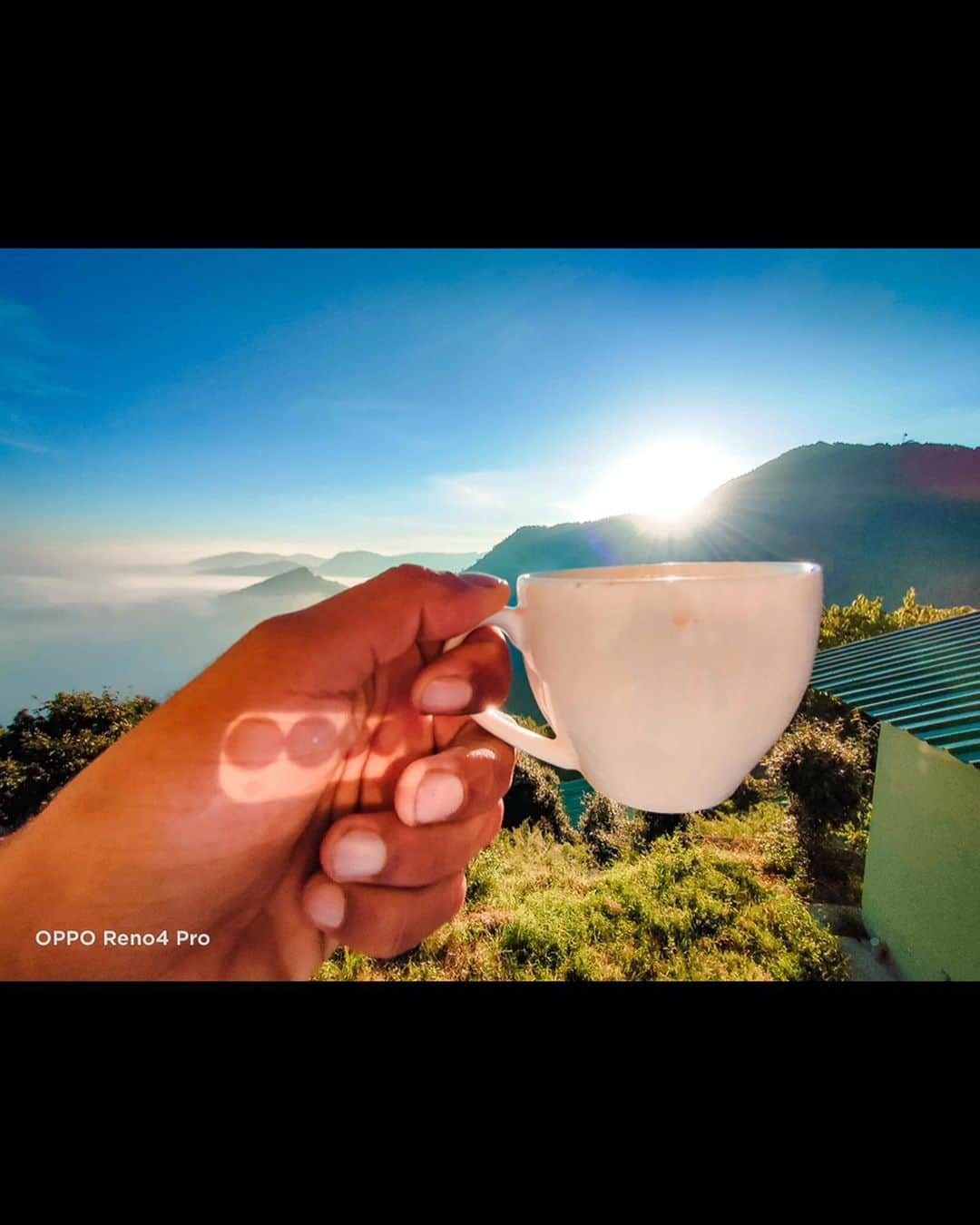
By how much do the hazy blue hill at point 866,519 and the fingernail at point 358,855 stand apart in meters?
9.58

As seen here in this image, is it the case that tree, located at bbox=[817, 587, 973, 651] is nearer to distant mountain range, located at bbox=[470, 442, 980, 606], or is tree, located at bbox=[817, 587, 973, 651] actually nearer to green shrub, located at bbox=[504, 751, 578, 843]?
distant mountain range, located at bbox=[470, 442, 980, 606]

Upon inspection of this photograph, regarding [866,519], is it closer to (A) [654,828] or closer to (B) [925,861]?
(A) [654,828]

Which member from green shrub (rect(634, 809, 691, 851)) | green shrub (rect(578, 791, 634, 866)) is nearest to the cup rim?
green shrub (rect(634, 809, 691, 851))

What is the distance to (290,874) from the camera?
88 centimetres

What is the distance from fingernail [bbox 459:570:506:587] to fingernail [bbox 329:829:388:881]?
1.19ft

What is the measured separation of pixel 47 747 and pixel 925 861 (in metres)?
9.43

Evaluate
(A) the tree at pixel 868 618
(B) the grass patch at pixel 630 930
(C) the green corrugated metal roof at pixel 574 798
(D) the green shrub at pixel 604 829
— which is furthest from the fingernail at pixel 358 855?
(A) the tree at pixel 868 618

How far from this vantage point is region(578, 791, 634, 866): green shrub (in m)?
7.93

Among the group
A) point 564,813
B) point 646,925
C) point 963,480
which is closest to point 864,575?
point 963,480

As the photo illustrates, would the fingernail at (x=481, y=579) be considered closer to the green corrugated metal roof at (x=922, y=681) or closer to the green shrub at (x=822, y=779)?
the green corrugated metal roof at (x=922, y=681)

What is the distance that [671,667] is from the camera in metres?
0.38

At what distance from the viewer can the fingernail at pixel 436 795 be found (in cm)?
76
